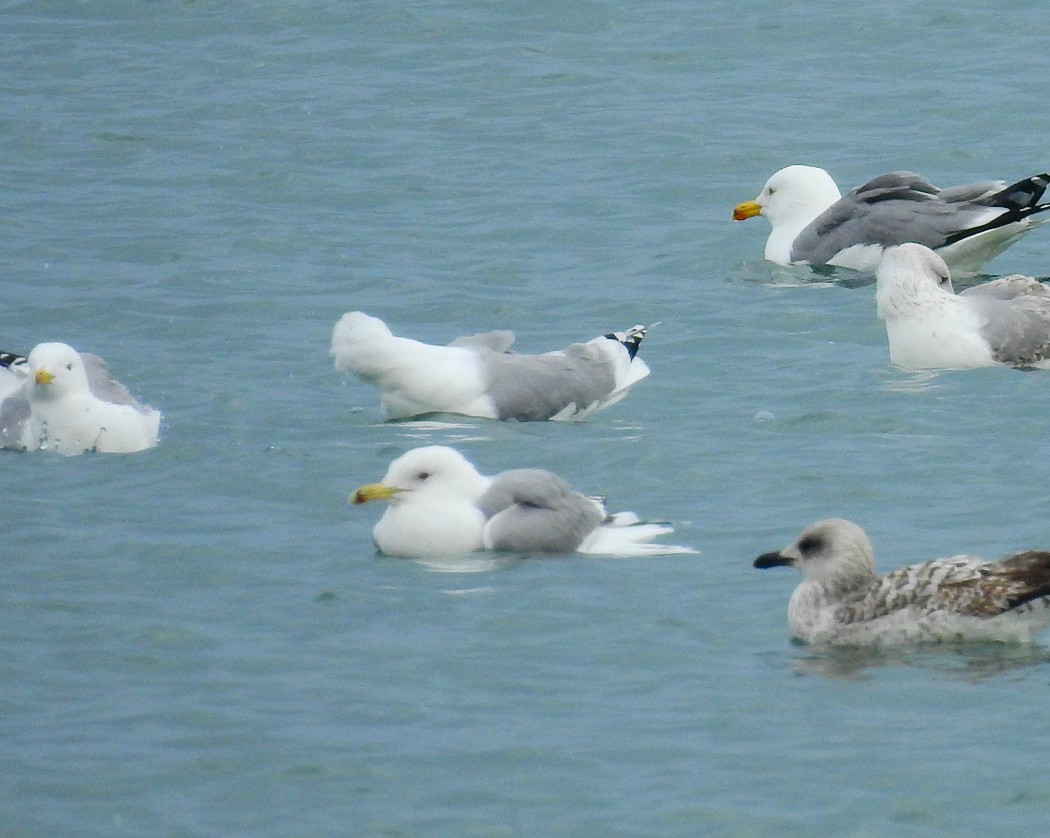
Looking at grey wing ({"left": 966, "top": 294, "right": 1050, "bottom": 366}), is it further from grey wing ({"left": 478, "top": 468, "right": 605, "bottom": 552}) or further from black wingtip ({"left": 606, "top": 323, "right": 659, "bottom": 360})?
grey wing ({"left": 478, "top": 468, "right": 605, "bottom": 552})

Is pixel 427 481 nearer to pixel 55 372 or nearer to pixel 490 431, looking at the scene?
pixel 490 431

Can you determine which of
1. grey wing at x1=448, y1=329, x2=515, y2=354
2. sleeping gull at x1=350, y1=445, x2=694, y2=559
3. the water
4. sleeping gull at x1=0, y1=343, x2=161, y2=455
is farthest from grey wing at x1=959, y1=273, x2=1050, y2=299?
sleeping gull at x1=0, y1=343, x2=161, y2=455

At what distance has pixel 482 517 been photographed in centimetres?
1033

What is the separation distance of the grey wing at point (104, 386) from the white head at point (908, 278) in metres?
4.36

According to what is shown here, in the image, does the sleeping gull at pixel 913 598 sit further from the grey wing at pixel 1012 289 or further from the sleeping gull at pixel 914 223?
the sleeping gull at pixel 914 223

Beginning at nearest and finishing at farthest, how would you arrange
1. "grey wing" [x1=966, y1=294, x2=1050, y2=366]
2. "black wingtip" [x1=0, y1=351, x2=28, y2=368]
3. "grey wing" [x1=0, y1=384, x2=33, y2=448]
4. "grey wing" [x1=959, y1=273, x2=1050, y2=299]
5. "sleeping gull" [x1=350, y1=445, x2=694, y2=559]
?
"sleeping gull" [x1=350, y1=445, x2=694, y2=559] → "grey wing" [x1=0, y1=384, x2=33, y2=448] → "black wingtip" [x1=0, y1=351, x2=28, y2=368] → "grey wing" [x1=966, y1=294, x2=1050, y2=366] → "grey wing" [x1=959, y1=273, x2=1050, y2=299]

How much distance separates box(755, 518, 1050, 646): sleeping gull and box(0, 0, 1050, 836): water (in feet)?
0.44

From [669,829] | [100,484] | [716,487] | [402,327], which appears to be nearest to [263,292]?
[402,327]

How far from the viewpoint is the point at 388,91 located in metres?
21.0

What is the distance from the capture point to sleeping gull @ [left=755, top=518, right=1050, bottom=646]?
29.2 feet

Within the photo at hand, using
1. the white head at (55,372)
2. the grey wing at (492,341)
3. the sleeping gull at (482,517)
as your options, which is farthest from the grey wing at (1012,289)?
the white head at (55,372)

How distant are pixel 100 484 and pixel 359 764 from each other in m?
4.05

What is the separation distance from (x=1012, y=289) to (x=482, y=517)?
462 cm

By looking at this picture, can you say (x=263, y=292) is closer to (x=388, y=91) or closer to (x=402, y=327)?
(x=402, y=327)
